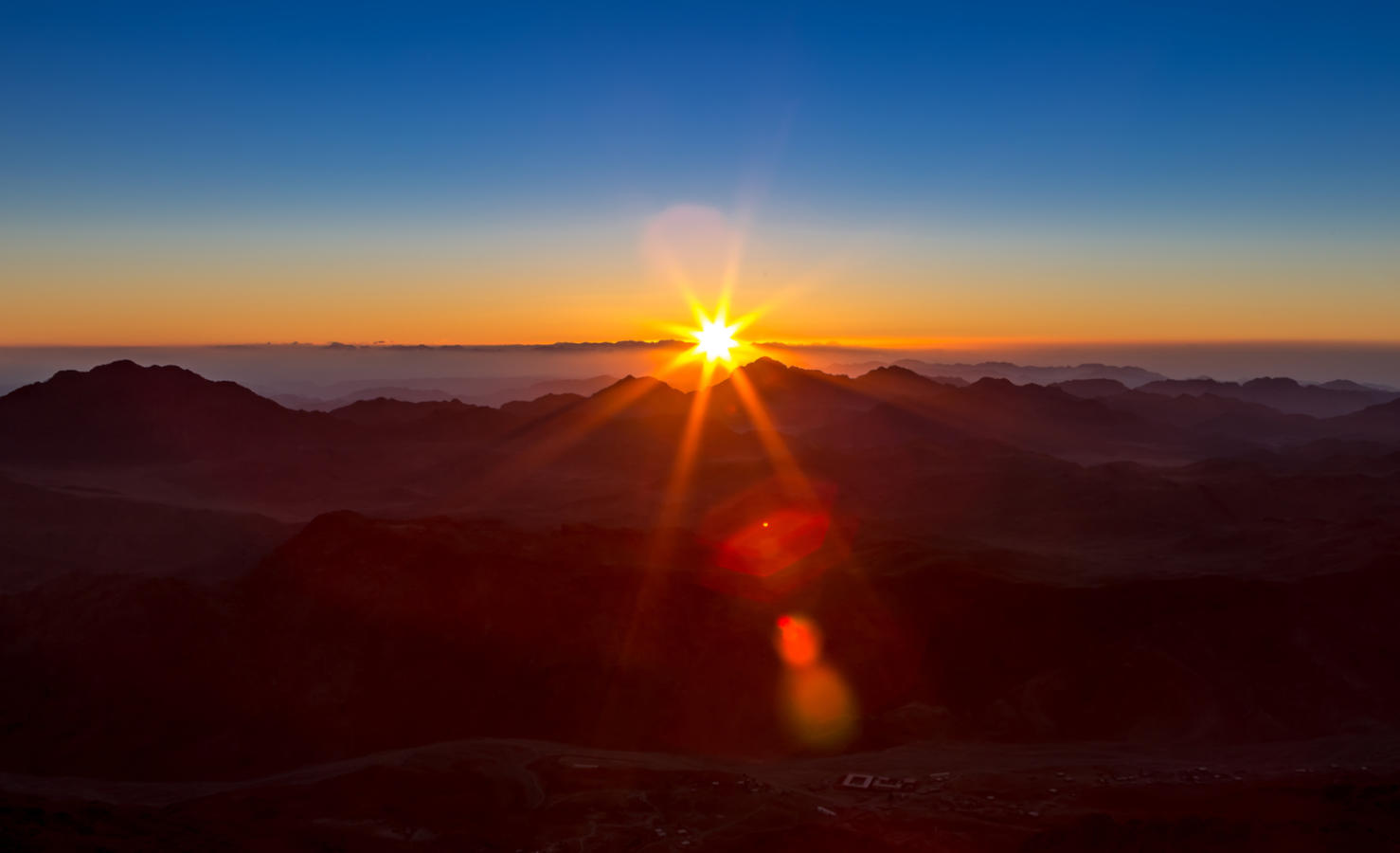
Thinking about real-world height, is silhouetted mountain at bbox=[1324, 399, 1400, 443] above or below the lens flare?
above

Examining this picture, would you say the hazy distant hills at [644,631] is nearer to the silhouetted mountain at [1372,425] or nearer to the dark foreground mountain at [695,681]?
the dark foreground mountain at [695,681]

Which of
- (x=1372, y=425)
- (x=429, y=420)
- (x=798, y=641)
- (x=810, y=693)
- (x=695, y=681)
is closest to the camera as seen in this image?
(x=810, y=693)

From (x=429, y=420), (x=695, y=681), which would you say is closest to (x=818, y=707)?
(x=695, y=681)

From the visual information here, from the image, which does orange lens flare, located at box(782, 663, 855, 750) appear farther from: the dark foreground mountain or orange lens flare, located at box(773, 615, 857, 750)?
the dark foreground mountain

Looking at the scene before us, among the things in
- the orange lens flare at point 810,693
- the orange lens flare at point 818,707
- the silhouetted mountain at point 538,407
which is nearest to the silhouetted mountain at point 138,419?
the silhouetted mountain at point 538,407

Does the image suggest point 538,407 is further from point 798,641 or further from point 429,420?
point 798,641

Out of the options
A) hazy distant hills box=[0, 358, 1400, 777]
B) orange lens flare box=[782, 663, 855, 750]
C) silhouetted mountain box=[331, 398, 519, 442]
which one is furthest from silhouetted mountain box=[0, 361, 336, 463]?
orange lens flare box=[782, 663, 855, 750]

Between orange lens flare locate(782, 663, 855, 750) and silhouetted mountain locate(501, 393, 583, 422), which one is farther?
silhouetted mountain locate(501, 393, 583, 422)

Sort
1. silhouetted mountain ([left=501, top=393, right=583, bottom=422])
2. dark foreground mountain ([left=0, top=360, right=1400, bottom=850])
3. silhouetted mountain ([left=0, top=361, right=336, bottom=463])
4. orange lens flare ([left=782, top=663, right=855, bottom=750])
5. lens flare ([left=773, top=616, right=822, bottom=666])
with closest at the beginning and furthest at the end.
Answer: dark foreground mountain ([left=0, top=360, right=1400, bottom=850]), orange lens flare ([left=782, top=663, right=855, bottom=750]), lens flare ([left=773, top=616, right=822, bottom=666]), silhouetted mountain ([left=0, top=361, right=336, bottom=463]), silhouetted mountain ([left=501, top=393, right=583, bottom=422])

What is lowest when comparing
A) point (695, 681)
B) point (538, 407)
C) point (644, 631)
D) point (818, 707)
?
point (818, 707)

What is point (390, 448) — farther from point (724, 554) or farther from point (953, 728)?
point (953, 728)
